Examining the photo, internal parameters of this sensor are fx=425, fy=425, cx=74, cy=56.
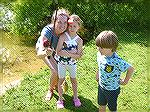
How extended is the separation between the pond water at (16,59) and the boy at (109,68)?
2479 millimetres

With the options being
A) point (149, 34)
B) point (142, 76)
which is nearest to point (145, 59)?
point (142, 76)

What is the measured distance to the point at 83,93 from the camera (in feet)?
19.5

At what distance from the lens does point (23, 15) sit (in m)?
8.43

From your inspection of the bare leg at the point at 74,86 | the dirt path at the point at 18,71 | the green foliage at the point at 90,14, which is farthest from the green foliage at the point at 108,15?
the bare leg at the point at 74,86

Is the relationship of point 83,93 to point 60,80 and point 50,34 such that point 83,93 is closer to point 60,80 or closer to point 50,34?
point 60,80

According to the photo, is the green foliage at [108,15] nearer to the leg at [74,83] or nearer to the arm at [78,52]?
the leg at [74,83]

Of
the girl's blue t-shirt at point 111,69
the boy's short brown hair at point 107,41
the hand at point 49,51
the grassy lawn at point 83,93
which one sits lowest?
the grassy lawn at point 83,93

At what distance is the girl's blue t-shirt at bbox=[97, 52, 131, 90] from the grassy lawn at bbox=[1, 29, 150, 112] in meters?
0.95

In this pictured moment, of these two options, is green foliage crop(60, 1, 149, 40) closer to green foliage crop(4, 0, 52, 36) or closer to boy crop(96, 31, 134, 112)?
green foliage crop(4, 0, 52, 36)

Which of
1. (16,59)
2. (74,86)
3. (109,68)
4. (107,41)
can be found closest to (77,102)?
(74,86)

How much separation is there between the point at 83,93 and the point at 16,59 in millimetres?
2257

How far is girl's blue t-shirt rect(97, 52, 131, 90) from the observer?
4461 mm

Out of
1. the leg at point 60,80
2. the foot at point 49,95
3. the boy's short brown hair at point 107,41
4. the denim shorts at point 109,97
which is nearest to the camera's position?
the boy's short brown hair at point 107,41

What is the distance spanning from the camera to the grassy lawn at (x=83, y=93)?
5570mm
